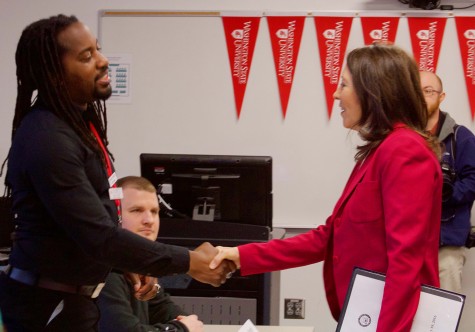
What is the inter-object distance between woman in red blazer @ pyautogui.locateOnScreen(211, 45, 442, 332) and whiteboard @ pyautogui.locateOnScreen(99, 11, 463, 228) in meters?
2.55

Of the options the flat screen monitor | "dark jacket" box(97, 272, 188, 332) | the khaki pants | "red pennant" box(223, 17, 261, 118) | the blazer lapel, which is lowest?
the khaki pants

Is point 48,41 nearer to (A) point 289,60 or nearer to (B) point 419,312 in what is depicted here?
(B) point 419,312

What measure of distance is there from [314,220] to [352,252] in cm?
276

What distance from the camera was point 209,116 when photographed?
16.1ft

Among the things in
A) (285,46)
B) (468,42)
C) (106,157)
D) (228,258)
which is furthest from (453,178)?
(106,157)

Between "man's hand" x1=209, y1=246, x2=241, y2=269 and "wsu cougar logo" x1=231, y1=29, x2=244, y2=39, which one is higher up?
"wsu cougar logo" x1=231, y1=29, x2=244, y2=39

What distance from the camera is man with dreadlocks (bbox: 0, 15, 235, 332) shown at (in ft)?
6.26

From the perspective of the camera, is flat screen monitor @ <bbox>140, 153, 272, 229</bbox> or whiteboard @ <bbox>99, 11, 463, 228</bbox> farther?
whiteboard @ <bbox>99, 11, 463, 228</bbox>

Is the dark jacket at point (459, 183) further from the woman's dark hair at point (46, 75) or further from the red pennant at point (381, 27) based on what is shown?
the woman's dark hair at point (46, 75)

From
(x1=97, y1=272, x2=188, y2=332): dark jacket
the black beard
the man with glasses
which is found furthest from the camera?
the man with glasses

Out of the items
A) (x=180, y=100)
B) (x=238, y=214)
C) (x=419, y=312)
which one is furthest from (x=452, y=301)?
(x=180, y=100)

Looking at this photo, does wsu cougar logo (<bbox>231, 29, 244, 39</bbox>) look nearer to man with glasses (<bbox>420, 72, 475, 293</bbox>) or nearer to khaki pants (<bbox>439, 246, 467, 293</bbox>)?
man with glasses (<bbox>420, 72, 475, 293</bbox>)

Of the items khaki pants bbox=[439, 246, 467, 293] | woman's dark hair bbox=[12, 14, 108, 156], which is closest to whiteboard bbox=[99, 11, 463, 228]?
khaki pants bbox=[439, 246, 467, 293]

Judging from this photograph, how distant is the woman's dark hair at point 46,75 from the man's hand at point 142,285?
1.91 feet
